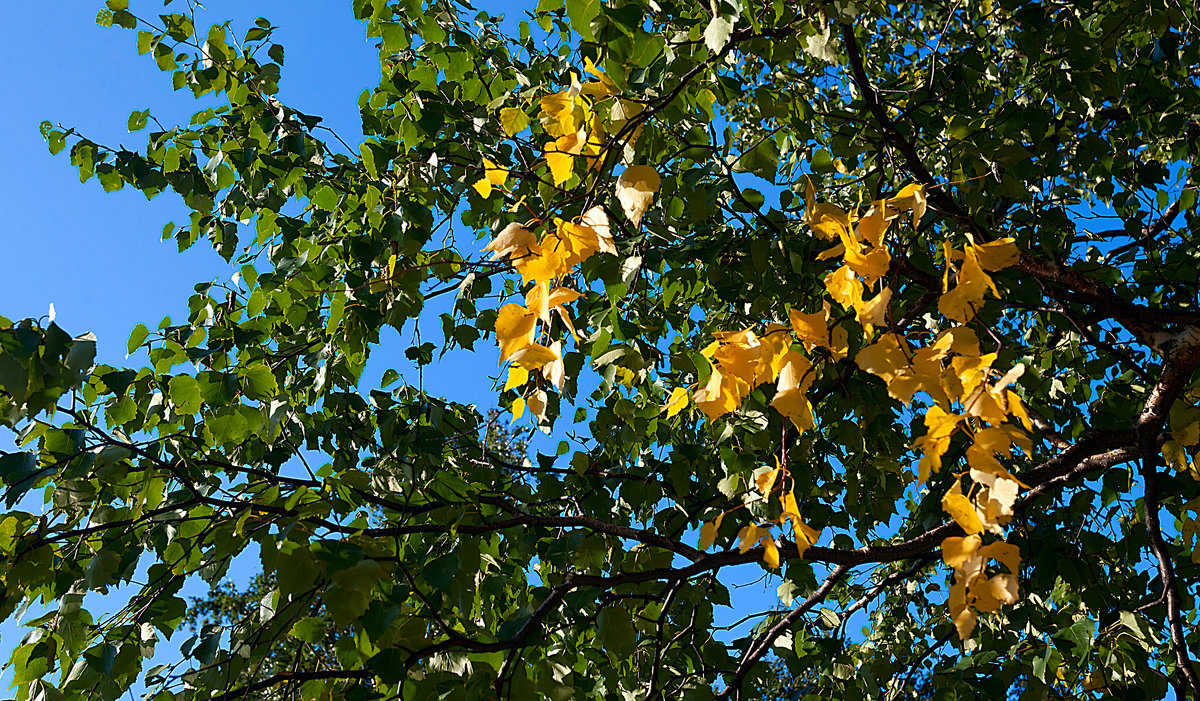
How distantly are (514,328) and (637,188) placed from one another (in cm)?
25

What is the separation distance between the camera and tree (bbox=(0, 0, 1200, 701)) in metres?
1.43

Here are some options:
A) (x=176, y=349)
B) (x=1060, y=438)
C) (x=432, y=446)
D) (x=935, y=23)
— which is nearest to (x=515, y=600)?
(x=432, y=446)

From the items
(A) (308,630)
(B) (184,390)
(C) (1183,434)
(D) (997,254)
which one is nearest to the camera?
(D) (997,254)

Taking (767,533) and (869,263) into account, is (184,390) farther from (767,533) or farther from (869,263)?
(869,263)

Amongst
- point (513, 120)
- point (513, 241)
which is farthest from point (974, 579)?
point (513, 120)

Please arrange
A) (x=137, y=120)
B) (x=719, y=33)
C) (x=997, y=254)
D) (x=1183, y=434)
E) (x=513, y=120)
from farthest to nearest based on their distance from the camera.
Result: (x=137, y=120)
(x=1183, y=434)
(x=513, y=120)
(x=719, y=33)
(x=997, y=254)

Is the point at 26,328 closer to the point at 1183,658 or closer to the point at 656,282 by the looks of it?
the point at 656,282

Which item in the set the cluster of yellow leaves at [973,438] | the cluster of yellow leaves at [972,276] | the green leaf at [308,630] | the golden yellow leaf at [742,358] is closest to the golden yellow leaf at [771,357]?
the golden yellow leaf at [742,358]

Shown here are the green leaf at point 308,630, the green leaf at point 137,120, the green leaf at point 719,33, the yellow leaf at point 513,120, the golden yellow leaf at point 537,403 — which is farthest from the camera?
the green leaf at point 137,120

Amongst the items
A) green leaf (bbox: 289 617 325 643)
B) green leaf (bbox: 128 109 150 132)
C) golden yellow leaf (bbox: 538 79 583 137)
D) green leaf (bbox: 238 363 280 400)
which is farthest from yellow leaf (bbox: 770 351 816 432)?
green leaf (bbox: 128 109 150 132)

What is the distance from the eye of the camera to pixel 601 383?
299 centimetres

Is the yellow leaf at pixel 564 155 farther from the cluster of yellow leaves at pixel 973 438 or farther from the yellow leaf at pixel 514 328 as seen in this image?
the cluster of yellow leaves at pixel 973 438

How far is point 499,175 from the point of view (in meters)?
1.41

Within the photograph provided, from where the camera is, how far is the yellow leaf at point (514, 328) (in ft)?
3.79
